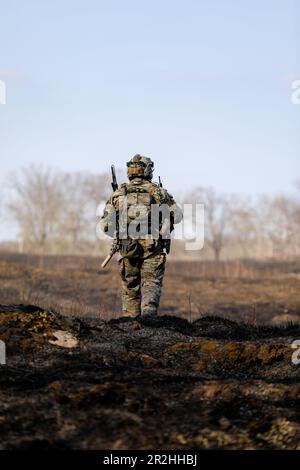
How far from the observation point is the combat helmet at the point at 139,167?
11352 millimetres

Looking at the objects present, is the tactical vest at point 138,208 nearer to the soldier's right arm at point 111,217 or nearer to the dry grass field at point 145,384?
the soldier's right arm at point 111,217

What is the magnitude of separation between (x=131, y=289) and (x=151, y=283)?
32cm

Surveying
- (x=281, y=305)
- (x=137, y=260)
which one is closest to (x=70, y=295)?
(x=281, y=305)

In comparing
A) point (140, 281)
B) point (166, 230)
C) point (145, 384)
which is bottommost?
point (145, 384)

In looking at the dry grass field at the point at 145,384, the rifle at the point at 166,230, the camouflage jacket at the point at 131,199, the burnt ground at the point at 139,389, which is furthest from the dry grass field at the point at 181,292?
the burnt ground at the point at 139,389

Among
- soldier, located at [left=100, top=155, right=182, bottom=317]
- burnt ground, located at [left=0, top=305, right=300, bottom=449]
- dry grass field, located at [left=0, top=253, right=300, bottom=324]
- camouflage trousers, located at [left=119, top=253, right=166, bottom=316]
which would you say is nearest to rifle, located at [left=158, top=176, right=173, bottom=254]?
soldier, located at [left=100, top=155, right=182, bottom=317]

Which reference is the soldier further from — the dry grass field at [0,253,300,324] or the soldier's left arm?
the dry grass field at [0,253,300,324]

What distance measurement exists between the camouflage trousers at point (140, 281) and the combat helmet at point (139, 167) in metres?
1.07

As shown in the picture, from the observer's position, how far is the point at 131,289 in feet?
37.5

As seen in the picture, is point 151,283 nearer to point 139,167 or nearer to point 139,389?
point 139,167

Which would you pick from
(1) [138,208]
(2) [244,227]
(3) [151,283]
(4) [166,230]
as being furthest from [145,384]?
(2) [244,227]

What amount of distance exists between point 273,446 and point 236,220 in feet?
281

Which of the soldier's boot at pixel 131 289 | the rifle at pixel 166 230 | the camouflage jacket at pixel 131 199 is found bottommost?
the soldier's boot at pixel 131 289
